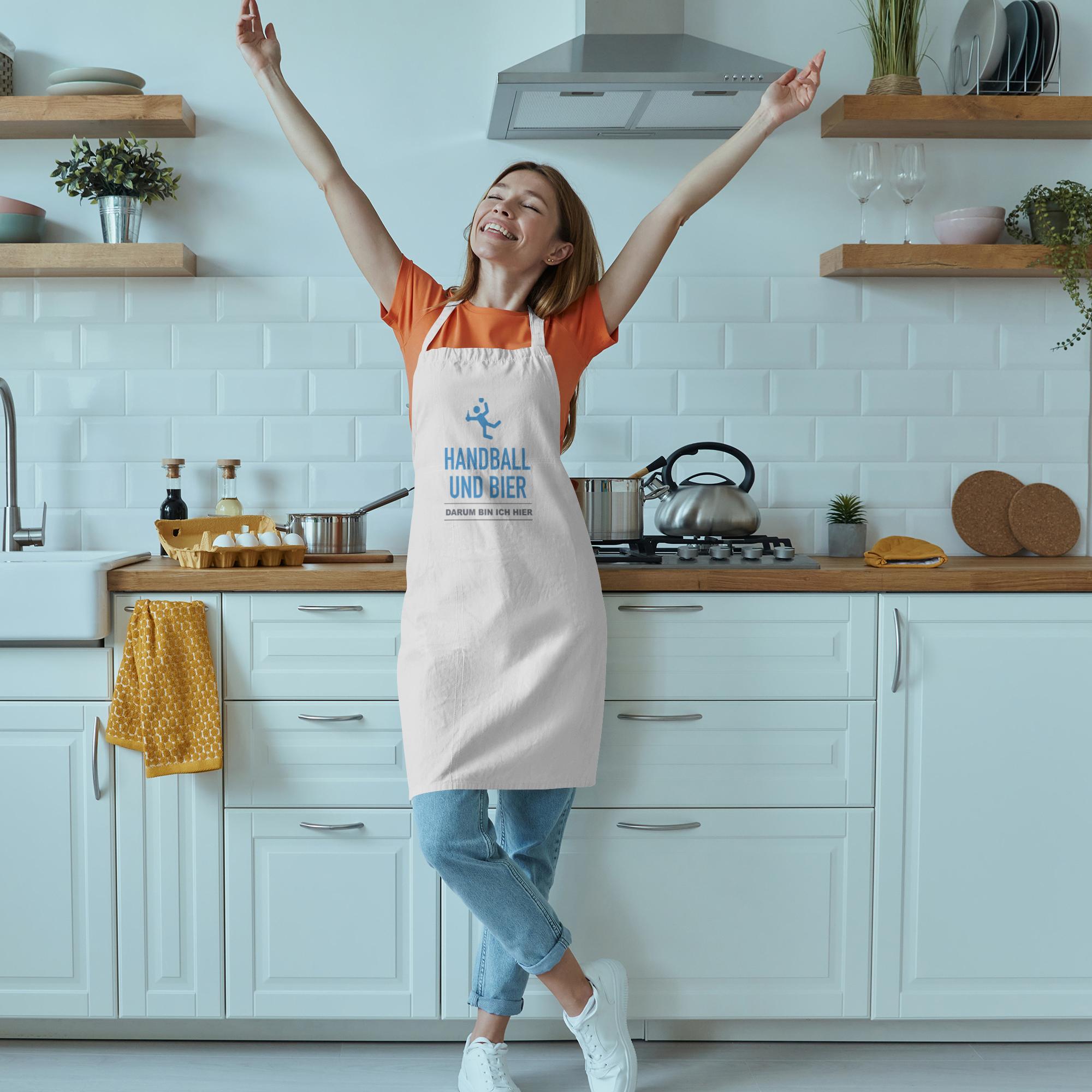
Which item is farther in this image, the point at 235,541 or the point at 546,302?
the point at 235,541

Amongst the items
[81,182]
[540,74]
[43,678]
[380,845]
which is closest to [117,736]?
[43,678]

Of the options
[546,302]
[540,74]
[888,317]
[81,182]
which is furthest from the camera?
[888,317]

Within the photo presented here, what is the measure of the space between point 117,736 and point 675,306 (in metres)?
1.54

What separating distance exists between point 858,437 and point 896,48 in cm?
88

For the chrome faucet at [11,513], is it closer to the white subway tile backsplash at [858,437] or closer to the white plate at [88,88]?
the white plate at [88,88]

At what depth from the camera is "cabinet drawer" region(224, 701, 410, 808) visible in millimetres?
1951

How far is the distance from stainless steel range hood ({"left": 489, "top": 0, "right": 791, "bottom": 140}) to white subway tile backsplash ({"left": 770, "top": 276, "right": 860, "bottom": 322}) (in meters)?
0.39

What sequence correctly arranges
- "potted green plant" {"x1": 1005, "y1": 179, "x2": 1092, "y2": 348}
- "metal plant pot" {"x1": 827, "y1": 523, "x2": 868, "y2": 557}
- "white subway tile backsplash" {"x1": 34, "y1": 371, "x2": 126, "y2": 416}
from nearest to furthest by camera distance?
1. "potted green plant" {"x1": 1005, "y1": 179, "x2": 1092, "y2": 348}
2. "metal plant pot" {"x1": 827, "y1": 523, "x2": 868, "y2": 557}
3. "white subway tile backsplash" {"x1": 34, "y1": 371, "x2": 126, "y2": 416}

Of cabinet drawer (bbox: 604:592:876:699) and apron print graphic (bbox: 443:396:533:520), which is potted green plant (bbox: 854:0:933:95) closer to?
cabinet drawer (bbox: 604:592:876:699)

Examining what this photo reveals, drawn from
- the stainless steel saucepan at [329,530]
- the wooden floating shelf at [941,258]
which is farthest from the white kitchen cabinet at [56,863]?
the wooden floating shelf at [941,258]

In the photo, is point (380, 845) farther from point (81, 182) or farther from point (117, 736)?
point (81, 182)

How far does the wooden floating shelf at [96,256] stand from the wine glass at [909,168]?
161 centimetres

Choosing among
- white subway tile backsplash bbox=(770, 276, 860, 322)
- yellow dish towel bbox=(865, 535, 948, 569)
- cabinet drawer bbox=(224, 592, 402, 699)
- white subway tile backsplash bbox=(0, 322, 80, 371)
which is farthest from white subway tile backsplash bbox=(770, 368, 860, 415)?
white subway tile backsplash bbox=(0, 322, 80, 371)

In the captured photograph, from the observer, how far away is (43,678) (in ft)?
6.37
